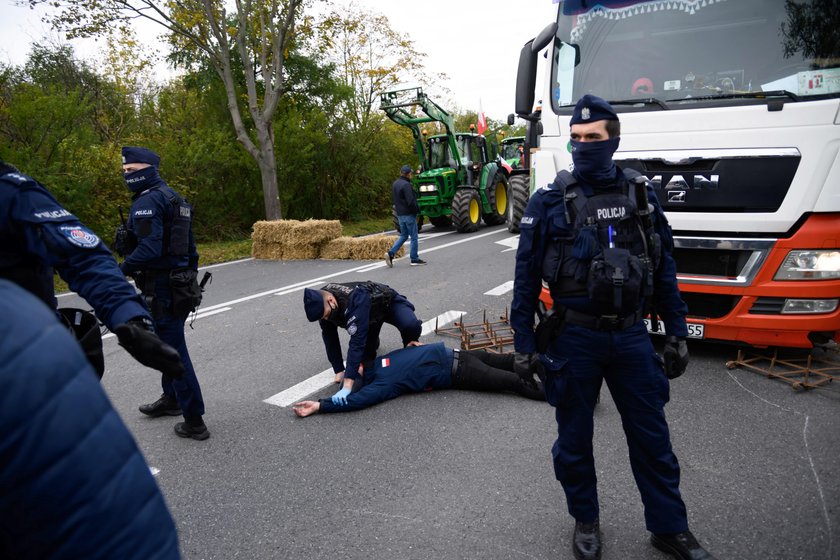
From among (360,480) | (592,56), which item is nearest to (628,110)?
(592,56)

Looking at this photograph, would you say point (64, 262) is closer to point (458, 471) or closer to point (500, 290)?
point (458, 471)

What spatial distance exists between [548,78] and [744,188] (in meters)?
1.94

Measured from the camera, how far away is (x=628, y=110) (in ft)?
15.4

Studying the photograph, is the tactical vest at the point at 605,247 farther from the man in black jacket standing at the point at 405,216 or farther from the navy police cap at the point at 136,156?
the man in black jacket standing at the point at 405,216

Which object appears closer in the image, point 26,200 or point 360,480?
point 26,200

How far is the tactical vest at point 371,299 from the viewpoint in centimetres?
453

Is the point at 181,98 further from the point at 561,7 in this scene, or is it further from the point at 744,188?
the point at 744,188

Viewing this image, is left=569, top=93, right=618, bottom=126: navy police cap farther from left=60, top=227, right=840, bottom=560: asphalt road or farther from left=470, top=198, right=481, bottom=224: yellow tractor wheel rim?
left=470, top=198, right=481, bottom=224: yellow tractor wheel rim

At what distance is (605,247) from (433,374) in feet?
7.22

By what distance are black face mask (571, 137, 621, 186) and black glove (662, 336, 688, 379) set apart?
81 cm

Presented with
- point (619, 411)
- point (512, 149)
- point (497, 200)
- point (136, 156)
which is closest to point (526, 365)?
point (619, 411)

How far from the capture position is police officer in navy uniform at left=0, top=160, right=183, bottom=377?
6.54ft

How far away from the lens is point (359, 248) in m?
12.2

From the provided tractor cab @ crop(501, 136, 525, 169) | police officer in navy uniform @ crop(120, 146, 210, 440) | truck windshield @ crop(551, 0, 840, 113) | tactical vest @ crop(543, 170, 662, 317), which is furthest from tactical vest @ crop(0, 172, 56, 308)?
tractor cab @ crop(501, 136, 525, 169)
